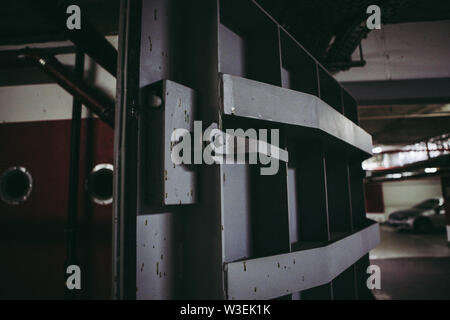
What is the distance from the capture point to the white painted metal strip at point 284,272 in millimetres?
1089

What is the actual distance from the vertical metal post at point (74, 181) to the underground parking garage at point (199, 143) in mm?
14

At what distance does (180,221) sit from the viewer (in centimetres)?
120

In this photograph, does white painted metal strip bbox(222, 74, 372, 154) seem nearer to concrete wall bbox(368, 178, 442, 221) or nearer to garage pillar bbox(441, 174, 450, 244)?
garage pillar bbox(441, 174, 450, 244)

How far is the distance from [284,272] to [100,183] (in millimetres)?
1824

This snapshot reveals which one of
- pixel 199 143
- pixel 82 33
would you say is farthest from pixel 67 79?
pixel 199 143

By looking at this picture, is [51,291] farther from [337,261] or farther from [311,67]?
[311,67]

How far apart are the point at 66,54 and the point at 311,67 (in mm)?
2425

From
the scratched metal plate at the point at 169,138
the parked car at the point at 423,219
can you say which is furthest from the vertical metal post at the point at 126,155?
the parked car at the point at 423,219

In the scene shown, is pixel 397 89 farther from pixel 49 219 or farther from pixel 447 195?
pixel 447 195

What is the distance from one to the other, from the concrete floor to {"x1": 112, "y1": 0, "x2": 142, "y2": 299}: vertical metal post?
3443mm

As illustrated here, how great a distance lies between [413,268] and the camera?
4598 millimetres

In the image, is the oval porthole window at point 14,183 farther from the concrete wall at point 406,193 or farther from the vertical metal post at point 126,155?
the concrete wall at point 406,193

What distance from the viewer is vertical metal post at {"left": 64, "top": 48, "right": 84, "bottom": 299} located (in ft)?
7.14

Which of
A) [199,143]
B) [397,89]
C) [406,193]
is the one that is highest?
[397,89]
